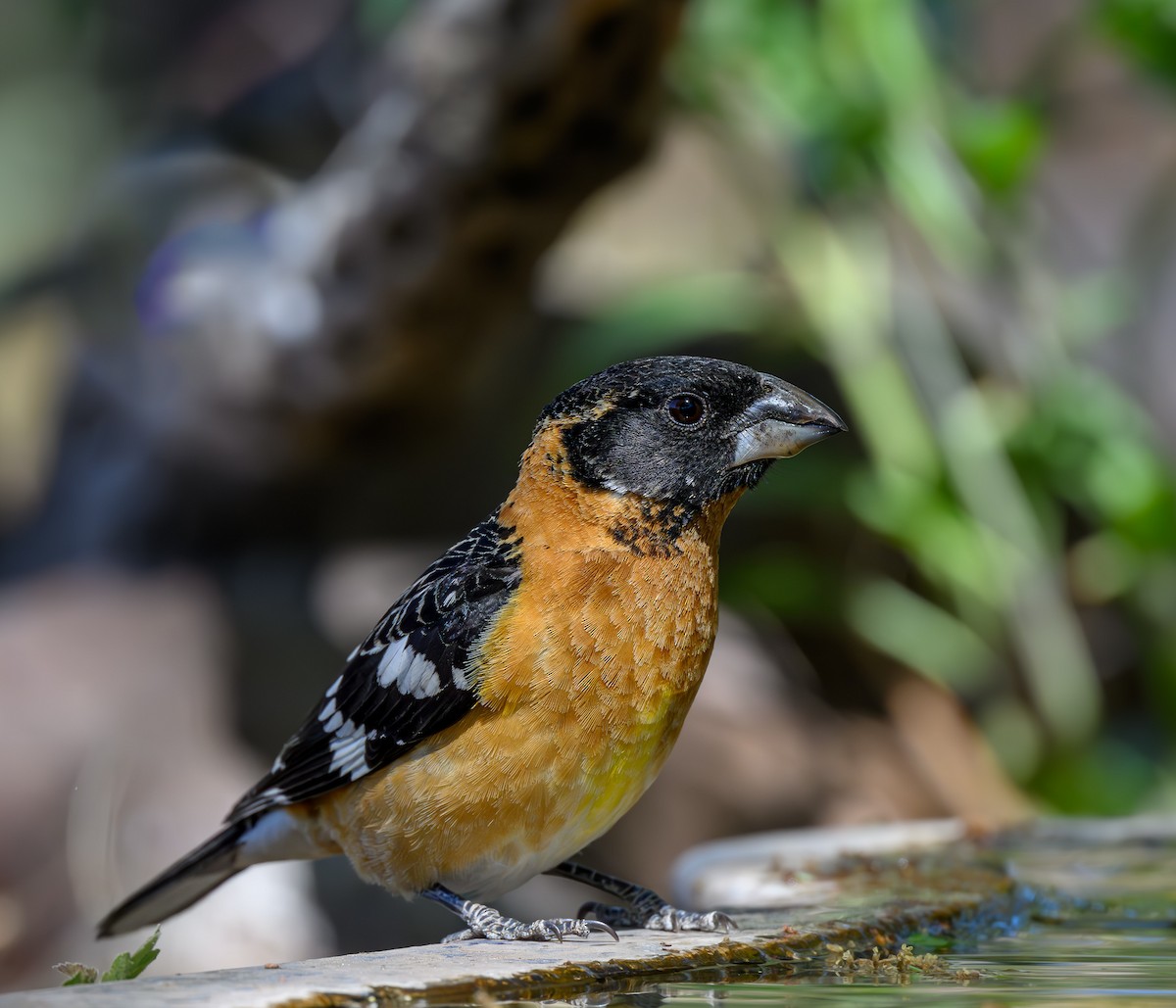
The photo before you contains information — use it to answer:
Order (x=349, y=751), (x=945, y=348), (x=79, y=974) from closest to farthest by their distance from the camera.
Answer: (x=79, y=974) < (x=349, y=751) < (x=945, y=348)

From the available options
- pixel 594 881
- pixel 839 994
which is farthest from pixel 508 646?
pixel 839 994

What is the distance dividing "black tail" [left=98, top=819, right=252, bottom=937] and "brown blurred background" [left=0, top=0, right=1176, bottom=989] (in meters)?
2.34

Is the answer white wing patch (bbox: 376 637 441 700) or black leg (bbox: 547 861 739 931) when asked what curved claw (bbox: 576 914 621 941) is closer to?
black leg (bbox: 547 861 739 931)

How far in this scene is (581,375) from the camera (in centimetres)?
640

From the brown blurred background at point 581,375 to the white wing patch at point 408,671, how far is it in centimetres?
257

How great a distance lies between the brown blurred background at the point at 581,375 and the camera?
5.54 meters

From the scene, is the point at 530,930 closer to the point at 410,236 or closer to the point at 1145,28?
the point at 410,236

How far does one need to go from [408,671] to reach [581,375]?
143 inches

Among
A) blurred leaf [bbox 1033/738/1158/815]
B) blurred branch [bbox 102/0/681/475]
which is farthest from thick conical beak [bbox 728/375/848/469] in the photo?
blurred leaf [bbox 1033/738/1158/815]

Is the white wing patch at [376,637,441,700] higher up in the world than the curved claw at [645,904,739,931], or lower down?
Result: higher up

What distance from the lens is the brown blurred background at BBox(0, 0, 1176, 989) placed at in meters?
5.54

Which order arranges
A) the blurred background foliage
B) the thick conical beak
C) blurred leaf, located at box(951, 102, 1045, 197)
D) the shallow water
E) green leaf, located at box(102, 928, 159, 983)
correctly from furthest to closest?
the blurred background foliage
blurred leaf, located at box(951, 102, 1045, 197)
the thick conical beak
green leaf, located at box(102, 928, 159, 983)
the shallow water

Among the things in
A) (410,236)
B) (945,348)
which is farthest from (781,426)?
(945,348)

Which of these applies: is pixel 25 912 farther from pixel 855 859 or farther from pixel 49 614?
pixel 855 859
